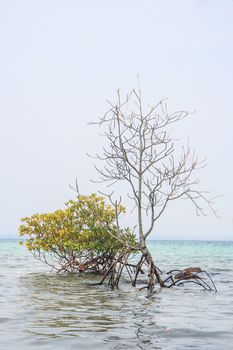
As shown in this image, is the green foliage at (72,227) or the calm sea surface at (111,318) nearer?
the calm sea surface at (111,318)

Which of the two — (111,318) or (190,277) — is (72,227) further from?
(111,318)

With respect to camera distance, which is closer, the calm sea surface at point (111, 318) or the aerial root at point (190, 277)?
the calm sea surface at point (111, 318)

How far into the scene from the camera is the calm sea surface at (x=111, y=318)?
8.12 meters

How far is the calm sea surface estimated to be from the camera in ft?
26.6

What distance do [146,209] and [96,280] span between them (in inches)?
187

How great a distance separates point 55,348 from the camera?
7605 mm

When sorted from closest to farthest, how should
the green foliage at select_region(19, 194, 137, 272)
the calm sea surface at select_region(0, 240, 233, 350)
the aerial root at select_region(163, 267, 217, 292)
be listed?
the calm sea surface at select_region(0, 240, 233, 350)
the aerial root at select_region(163, 267, 217, 292)
the green foliage at select_region(19, 194, 137, 272)

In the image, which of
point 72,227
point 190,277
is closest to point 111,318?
point 190,277

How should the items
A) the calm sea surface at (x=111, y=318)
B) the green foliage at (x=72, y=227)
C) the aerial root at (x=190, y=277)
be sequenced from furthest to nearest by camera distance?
1. the green foliage at (x=72, y=227)
2. the aerial root at (x=190, y=277)
3. the calm sea surface at (x=111, y=318)

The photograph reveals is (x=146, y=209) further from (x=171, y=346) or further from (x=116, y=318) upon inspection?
(x=171, y=346)

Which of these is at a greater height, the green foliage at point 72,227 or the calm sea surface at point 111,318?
the green foliage at point 72,227

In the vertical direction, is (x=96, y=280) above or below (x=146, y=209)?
below

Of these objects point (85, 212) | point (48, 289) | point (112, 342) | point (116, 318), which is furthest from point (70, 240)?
point (112, 342)

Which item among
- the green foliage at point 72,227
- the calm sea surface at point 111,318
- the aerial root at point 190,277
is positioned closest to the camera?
the calm sea surface at point 111,318
